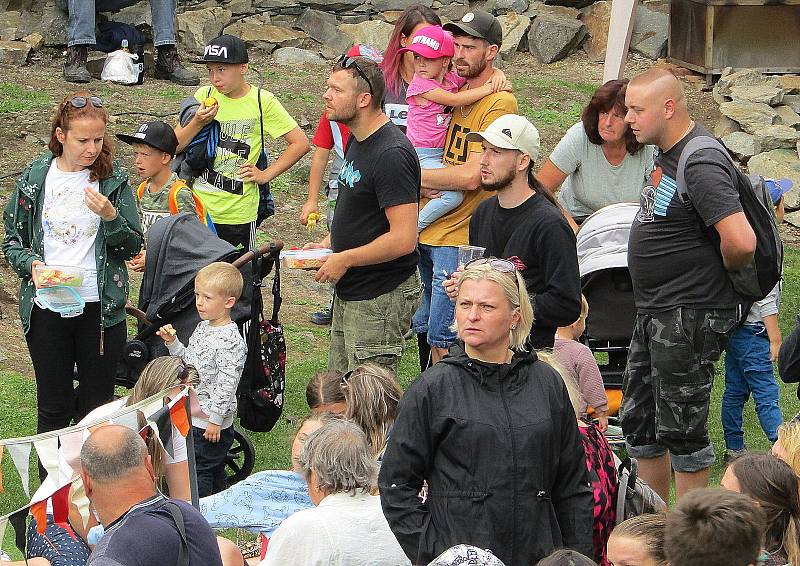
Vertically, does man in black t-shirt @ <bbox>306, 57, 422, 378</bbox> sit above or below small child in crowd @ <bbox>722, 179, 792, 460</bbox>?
above

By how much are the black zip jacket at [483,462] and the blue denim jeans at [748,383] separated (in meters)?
2.85

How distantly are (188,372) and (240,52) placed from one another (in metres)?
2.87

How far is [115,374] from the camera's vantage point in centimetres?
630

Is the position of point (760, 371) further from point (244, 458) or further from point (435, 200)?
point (244, 458)

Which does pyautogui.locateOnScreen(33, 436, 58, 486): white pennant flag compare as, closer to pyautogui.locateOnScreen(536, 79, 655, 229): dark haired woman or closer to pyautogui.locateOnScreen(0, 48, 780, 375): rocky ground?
pyautogui.locateOnScreen(536, 79, 655, 229): dark haired woman

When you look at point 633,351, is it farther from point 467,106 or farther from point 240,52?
point 240,52

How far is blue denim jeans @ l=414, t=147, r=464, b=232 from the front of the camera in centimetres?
687

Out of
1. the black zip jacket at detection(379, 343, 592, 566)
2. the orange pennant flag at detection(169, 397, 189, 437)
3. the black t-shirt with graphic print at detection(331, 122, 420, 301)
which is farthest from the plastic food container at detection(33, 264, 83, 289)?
the black zip jacket at detection(379, 343, 592, 566)

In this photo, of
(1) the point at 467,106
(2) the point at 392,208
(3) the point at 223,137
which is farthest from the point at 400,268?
(3) the point at 223,137

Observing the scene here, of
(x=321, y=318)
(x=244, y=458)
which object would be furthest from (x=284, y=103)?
(x=244, y=458)

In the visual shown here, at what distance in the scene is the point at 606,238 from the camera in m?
6.70

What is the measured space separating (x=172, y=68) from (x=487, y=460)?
9719 millimetres

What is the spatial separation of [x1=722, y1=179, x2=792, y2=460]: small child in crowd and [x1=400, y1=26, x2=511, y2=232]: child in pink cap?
5.72ft

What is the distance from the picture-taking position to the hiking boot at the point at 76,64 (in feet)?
40.5
